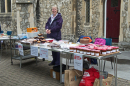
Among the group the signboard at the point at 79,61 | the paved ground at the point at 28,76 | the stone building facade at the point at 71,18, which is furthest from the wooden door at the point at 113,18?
the signboard at the point at 79,61

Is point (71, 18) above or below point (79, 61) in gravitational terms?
above

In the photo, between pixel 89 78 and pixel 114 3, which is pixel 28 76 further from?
pixel 114 3

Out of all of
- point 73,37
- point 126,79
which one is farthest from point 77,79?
point 73,37

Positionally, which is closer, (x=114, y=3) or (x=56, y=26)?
(x=56, y=26)

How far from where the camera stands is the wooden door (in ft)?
30.8

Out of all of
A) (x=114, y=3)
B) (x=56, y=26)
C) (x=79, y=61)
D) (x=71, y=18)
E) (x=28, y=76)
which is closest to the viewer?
(x=79, y=61)

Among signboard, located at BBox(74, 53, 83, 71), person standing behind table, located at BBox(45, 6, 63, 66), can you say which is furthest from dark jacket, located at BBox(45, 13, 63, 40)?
signboard, located at BBox(74, 53, 83, 71)

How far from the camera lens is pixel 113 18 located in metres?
9.51

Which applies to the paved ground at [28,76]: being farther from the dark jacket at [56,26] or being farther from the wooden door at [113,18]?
the wooden door at [113,18]

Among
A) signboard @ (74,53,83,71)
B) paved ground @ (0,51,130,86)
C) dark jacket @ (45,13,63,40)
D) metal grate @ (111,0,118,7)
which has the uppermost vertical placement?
metal grate @ (111,0,118,7)

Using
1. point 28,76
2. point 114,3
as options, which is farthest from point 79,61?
point 114,3

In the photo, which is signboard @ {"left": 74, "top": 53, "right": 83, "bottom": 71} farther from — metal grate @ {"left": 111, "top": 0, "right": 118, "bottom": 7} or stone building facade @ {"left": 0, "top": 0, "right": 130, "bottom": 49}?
metal grate @ {"left": 111, "top": 0, "right": 118, "bottom": 7}

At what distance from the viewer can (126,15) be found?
337 inches

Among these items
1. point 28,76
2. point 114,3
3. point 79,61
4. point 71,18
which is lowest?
point 28,76
